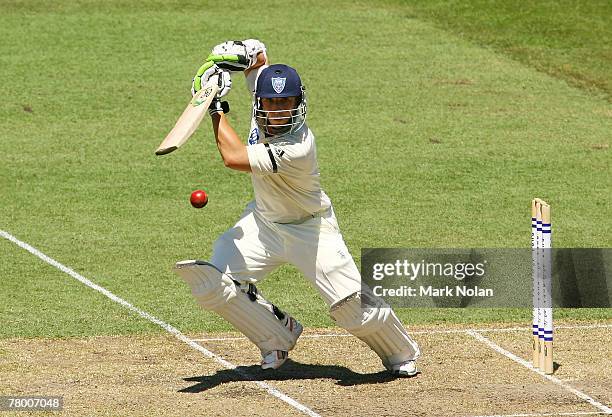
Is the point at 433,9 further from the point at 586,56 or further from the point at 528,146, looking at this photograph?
the point at 528,146

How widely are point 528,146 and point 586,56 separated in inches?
172

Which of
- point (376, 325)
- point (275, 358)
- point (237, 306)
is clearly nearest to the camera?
point (376, 325)

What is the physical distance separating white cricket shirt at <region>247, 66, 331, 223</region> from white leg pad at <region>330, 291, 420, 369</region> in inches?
30.2

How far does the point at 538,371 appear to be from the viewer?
10.2 metres

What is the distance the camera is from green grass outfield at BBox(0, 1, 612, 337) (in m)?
13.3

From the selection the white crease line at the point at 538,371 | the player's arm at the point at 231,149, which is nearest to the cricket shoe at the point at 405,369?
the white crease line at the point at 538,371

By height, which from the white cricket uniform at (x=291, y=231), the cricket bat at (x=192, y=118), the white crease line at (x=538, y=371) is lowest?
the white crease line at (x=538, y=371)

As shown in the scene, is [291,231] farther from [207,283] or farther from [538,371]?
[538,371]

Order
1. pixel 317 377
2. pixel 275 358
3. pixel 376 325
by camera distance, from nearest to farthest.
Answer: pixel 376 325 < pixel 317 377 < pixel 275 358

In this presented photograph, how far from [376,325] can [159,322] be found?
2.61 meters

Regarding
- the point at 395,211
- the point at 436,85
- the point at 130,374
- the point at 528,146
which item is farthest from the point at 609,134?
the point at 130,374

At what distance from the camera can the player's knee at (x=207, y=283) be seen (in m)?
9.72

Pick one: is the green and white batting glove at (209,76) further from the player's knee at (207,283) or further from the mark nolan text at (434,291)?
the mark nolan text at (434,291)

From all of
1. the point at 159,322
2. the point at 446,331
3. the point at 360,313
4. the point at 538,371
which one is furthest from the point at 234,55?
the point at 538,371
